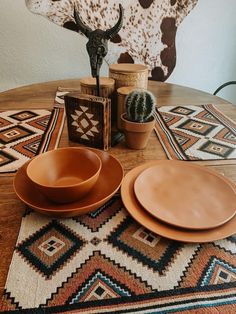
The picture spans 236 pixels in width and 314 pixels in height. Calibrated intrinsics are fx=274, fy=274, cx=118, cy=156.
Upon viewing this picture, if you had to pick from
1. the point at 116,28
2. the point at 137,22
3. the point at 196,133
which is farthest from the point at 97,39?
the point at 137,22

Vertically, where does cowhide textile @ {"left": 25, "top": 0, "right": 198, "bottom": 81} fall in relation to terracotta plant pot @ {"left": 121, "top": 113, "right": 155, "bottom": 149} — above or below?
above

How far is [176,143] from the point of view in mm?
892

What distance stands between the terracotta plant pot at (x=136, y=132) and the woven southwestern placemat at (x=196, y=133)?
8cm

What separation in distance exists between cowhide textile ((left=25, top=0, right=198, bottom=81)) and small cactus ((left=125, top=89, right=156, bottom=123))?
3.76 feet

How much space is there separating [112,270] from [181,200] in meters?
0.22

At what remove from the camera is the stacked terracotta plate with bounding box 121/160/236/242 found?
52 centimetres

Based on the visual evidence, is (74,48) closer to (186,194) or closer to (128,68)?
(128,68)

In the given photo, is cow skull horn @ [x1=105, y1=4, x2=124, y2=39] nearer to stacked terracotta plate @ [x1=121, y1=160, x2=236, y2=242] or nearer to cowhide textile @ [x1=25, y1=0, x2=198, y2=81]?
stacked terracotta plate @ [x1=121, y1=160, x2=236, y2=242]

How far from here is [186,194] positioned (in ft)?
2.04

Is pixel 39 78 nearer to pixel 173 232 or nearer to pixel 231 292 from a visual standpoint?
pixel 173 232

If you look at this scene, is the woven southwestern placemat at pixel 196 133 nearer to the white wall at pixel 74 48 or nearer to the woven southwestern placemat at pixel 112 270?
the woven southwestern placemat at pixel 112 270

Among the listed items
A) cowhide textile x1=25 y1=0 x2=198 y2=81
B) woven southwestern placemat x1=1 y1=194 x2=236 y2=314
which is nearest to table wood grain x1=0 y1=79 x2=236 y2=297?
woven southwestern placemat x1=1 y1=194 x2=236 y2=314

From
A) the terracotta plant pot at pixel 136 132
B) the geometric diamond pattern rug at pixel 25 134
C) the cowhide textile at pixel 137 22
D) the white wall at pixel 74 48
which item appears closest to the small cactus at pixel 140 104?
the terracotta plant pot at pixel 136 132

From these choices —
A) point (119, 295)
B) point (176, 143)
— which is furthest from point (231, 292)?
point (176, 143)
